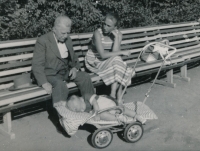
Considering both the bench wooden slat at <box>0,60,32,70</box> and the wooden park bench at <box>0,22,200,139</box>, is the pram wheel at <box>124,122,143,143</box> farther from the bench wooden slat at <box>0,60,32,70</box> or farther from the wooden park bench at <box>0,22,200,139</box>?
the bench wooden slat at <box>0,60,32,70</box>

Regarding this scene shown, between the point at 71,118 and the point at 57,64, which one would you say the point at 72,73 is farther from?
the point at 71,118

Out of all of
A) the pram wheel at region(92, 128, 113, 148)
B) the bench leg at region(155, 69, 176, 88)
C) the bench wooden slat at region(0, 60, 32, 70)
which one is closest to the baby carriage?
the pram wheel at region(92, 128, 113, 148)

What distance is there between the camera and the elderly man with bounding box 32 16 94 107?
15.4ft

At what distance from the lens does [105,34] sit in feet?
18.4

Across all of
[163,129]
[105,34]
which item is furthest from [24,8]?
[163,129]

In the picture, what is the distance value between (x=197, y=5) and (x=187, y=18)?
0.63m

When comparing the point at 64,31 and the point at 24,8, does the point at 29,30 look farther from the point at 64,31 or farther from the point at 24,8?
the point at 64,31

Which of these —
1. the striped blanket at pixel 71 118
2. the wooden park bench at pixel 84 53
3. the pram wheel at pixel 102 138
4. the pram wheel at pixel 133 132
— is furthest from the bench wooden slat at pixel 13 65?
the pram wheel at pixel 133 132

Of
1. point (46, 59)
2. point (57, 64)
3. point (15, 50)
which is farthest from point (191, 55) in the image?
point (15, 50)

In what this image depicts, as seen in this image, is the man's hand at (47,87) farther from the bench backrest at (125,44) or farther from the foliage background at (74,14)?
the foliage background at (74,14)

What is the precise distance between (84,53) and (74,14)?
1568 mm

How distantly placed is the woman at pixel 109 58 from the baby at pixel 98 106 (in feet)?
Result: 2.04

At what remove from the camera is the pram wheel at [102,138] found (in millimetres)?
4227

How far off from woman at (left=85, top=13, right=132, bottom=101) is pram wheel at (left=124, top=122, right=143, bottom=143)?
2.65ft
